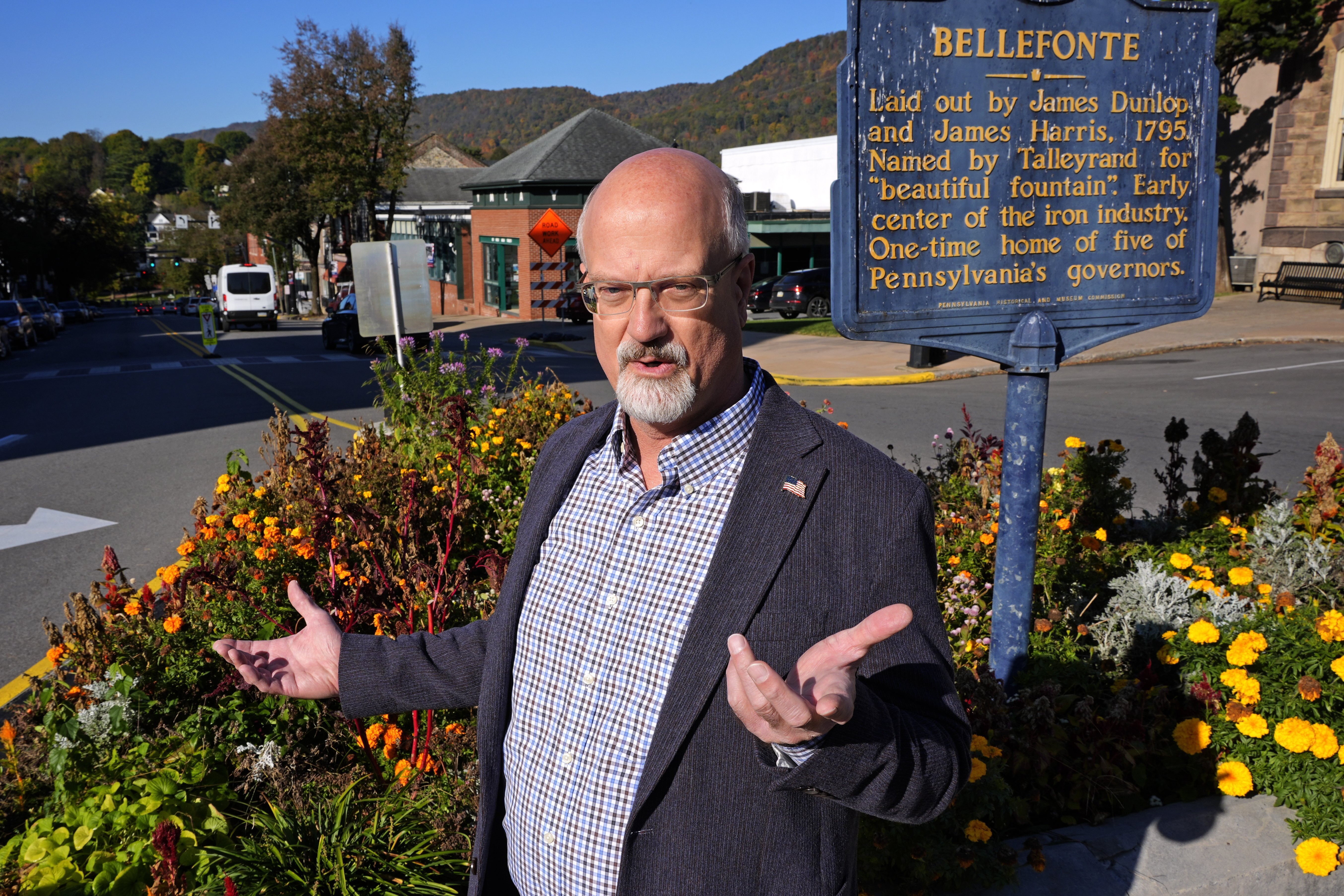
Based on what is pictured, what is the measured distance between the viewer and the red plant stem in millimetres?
2801

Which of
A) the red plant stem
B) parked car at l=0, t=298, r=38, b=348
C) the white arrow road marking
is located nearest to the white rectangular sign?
the white arrow road marking

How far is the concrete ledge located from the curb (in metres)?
11.5

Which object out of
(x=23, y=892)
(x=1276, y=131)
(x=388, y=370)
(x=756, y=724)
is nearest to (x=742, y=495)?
(x=756, y=724)

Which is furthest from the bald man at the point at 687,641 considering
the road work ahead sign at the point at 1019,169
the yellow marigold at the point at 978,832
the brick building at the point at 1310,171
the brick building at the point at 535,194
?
the brick building at the point at 535,194

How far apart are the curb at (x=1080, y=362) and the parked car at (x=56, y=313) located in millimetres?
38541

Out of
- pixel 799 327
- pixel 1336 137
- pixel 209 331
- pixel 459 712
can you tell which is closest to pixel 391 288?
pixel 459 712

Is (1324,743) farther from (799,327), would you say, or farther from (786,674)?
(799,327)

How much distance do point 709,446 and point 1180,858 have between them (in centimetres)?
200

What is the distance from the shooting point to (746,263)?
5.95ft

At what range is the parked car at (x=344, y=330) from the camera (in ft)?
76.1

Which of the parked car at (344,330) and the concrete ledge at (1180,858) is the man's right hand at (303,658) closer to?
the concrete ledge at (1180,858)

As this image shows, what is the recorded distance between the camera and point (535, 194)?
33.5 metres

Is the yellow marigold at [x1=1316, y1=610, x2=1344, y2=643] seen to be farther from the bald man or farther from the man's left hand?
the man's left hand

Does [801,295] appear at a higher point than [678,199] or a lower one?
lower
